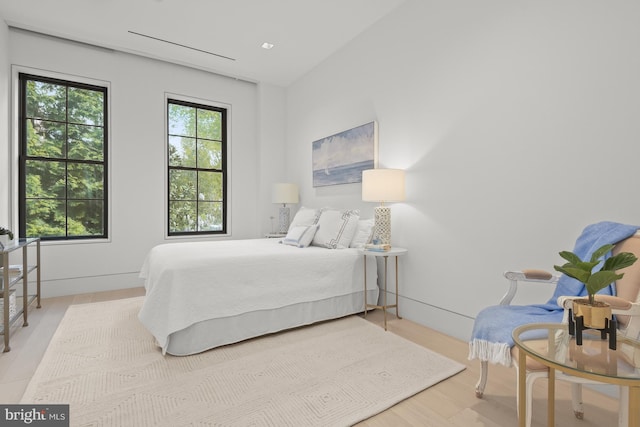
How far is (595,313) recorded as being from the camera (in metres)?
1.18

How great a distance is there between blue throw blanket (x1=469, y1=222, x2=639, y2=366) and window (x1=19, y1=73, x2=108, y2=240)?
4.32m

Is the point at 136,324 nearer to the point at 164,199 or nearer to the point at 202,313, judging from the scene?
the point at 202,313

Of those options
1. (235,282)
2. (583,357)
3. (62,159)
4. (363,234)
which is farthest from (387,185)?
(62,159)

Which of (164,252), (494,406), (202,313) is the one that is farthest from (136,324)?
(494,406)

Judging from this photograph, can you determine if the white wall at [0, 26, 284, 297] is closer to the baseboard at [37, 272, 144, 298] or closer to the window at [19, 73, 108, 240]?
the baseboard at [37, 272, 144, 298]

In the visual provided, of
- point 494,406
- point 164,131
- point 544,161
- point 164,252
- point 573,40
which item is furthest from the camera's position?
point 164,131

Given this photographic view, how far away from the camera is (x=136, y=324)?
113 inches

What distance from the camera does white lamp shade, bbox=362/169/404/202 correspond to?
2896mm

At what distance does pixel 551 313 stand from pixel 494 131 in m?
1.33

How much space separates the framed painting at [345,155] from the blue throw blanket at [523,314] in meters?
2.02

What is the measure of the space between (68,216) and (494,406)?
465cm

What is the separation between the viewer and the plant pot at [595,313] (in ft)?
3.86

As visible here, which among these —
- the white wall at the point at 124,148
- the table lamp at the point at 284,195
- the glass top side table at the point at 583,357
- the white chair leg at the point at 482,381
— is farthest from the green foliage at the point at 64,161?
the glass top side table at the point at 583,357

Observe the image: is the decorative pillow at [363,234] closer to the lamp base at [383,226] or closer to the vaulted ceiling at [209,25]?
the lamp base at [383,226]
